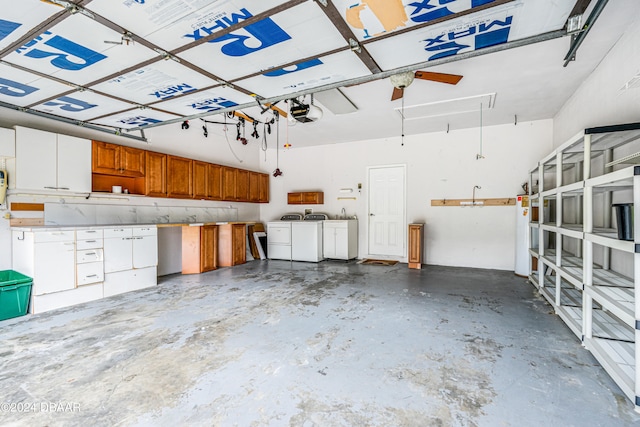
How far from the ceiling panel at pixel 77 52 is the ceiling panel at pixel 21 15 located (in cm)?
9

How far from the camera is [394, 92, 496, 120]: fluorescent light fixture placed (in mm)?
4469

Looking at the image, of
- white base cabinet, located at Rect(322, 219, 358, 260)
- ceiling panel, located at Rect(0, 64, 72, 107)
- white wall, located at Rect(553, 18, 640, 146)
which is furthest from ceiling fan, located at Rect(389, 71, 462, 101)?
white base cabinet, located at Rect(322, 219, 358, 260)

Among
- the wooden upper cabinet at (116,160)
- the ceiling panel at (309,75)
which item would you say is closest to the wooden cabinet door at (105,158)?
the wooden upper cabinet at (116,160)

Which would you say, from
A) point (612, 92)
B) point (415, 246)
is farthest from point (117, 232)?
point (612, 92)

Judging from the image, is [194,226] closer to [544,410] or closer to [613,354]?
[544,410]

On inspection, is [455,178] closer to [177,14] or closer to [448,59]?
[448,59]

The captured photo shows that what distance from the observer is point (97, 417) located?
1.71 metres

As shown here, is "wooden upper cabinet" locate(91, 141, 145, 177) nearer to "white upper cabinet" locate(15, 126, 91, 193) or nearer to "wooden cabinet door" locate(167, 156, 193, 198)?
"white upper cabinet" locate(15, 126, 91, 193)

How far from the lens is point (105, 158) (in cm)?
454

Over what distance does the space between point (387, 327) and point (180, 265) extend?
464 centimetres

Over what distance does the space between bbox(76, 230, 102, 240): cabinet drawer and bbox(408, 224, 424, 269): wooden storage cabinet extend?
17.5ft

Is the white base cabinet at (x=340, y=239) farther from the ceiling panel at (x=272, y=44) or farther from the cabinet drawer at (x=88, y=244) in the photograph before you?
the ceiling panel at (x=272, y=44)

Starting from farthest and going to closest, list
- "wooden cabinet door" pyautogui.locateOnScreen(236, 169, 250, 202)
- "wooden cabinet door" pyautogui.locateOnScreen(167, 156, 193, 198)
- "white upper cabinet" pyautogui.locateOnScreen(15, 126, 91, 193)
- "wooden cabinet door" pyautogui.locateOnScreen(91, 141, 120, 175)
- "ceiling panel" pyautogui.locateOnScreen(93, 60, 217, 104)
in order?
"wooden cabinet door" pyautogui.locateOnScreen(236, 169, 250, 202)
"wooden cabinet door" pyautogui.locateOnScreen(167, 156, 193, 198)
"wooden cabinet door" pyautogui.locateOnScreen(91, 141, 120, 175)
"white upper cabinet" pyautogui.locateOnScreen(15, 126, 91, 193)
"ceiling panel" pyautogui.locateOnScreen(93, 60, 217, 104)

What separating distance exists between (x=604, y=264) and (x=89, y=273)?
20.8ft
